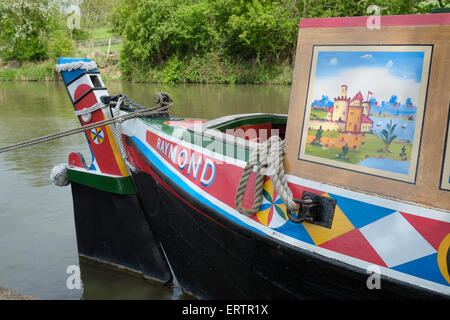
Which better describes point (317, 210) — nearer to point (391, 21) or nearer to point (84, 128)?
point (391, 21)

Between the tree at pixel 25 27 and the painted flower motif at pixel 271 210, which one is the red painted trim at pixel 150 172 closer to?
the painted flower motif at pixel 271 210

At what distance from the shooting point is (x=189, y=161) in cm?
282

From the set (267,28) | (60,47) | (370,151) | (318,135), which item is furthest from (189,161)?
(60,47)

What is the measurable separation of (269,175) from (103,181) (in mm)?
1976

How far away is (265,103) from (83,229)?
12074 mm

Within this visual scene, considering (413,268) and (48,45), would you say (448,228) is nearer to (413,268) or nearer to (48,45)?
(413,268)

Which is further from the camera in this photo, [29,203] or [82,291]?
[29,203]

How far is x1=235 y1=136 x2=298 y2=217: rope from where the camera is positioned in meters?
2.12

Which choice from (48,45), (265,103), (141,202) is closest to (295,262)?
(141,202)

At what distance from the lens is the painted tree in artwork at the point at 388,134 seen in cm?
185

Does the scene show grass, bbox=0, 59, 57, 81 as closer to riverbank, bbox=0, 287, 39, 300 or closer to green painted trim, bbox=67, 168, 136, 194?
green painted trim, bbox=67, 168, 136, 194

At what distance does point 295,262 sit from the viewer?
2217mm

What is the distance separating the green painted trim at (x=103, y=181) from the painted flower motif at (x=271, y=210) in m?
1.59

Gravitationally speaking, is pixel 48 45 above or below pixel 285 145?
above
